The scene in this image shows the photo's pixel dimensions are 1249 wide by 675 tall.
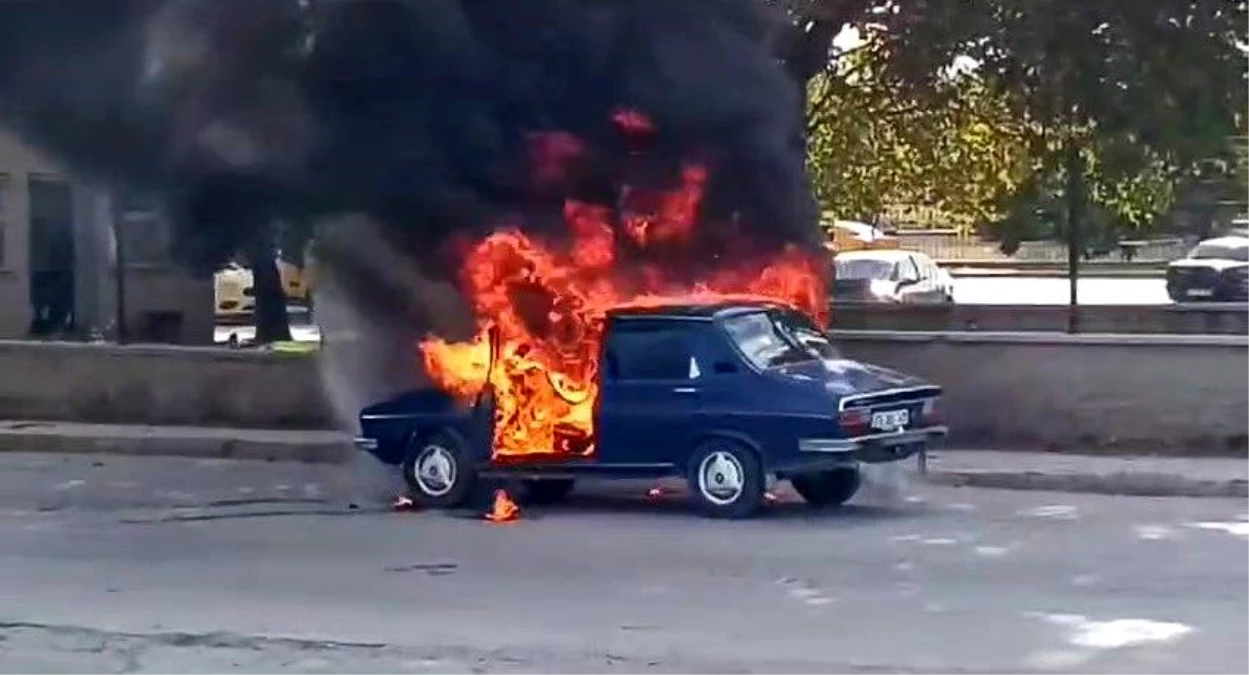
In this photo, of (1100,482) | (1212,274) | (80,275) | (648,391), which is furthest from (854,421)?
(1212,274)

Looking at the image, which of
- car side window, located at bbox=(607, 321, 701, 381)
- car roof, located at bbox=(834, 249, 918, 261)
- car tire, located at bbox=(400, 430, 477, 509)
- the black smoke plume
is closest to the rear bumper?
car side window, located at bbox=(607, 321, 701, 381)

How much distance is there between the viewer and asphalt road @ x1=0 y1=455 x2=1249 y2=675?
30.5 feet

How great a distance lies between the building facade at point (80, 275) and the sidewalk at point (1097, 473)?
6.13 meters

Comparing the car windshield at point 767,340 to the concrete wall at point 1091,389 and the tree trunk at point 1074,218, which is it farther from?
the tree trunk at point 1074,218

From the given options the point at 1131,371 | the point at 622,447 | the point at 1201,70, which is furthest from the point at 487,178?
the point at 1201,70

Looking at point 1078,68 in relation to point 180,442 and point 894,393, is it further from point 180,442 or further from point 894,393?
point 180,442

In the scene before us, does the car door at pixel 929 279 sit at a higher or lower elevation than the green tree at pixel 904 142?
lower

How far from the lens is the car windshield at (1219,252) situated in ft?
113

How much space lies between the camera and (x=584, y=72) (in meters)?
15.6

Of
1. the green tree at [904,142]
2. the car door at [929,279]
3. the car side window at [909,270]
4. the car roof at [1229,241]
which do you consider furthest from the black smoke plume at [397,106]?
the car side window at [909,270]

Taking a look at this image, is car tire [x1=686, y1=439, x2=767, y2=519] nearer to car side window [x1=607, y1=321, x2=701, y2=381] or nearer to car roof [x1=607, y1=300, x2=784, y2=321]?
car side window [x1=607, y1=321, x2=701, y2=381]

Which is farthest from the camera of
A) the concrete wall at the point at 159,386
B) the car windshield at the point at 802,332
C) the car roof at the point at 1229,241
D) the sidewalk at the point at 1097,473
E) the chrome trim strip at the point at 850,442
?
the car roof at the point at 1229,241

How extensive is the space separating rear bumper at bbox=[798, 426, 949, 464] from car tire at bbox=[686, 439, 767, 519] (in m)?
0.39

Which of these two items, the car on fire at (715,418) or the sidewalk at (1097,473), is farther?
Answer: the sidewalk at (1097,473)
